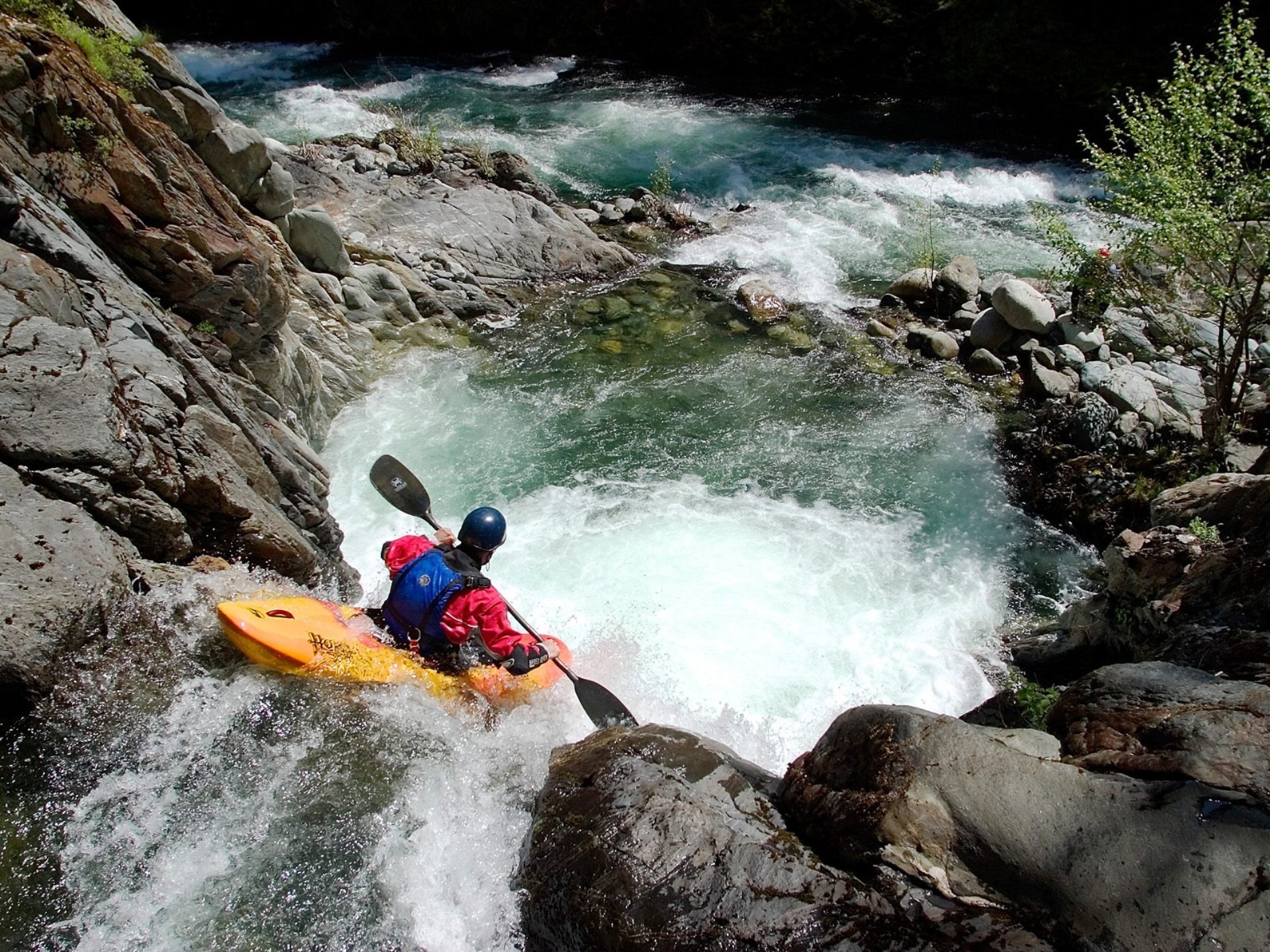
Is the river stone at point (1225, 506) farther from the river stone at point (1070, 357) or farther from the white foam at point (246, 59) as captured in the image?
the white foam at point (246, 59)

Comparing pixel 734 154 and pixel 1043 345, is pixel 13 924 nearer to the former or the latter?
pixel 1043 345

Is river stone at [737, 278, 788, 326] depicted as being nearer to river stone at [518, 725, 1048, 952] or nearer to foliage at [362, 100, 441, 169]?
foliage at [362, 100, 441, 169]

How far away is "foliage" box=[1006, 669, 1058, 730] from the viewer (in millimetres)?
4280

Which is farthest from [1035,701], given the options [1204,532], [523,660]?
[523,660]

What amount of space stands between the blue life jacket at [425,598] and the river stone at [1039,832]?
213 cm

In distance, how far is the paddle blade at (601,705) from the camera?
4512mm

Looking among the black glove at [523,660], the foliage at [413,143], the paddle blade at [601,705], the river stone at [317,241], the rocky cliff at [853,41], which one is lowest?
the paddle blade at [601,705]

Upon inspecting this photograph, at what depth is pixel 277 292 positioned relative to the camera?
5.81 m

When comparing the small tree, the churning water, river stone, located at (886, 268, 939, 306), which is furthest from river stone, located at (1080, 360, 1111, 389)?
river stone, located at (886, 268, 939, 306)

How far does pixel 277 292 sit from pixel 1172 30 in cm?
1826

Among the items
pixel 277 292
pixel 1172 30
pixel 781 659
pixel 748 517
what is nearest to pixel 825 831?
pixel 781 659

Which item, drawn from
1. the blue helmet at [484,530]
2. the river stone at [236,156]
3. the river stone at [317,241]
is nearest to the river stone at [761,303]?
the river stone at [317,241]

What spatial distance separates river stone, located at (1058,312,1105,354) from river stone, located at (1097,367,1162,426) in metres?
0.75

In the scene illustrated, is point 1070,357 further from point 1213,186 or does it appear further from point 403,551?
point 403,551
